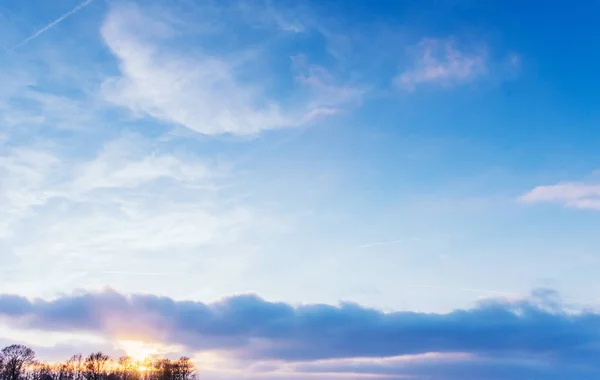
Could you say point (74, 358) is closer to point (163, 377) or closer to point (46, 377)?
point (46, 377)

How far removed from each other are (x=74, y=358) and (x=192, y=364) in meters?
42.3

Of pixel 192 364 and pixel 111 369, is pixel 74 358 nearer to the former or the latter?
pixel 111 369

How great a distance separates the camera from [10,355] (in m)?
154

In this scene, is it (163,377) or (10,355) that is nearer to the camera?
(10,355)

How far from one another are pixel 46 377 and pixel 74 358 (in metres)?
10.2

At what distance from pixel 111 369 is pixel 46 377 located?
22027 millimetres

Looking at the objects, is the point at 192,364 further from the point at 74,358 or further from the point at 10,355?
the point at 10,355

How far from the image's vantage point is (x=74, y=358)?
187 metres

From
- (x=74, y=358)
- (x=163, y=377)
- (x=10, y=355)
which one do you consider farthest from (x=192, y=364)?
(x=10, y=355)

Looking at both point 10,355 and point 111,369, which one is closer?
point 10,355

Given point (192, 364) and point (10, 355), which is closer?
point (10, 355)

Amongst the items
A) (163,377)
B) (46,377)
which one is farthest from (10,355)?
(163,377)

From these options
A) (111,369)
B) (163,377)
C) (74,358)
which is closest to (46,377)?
(74,358)

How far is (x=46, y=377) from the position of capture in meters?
182
